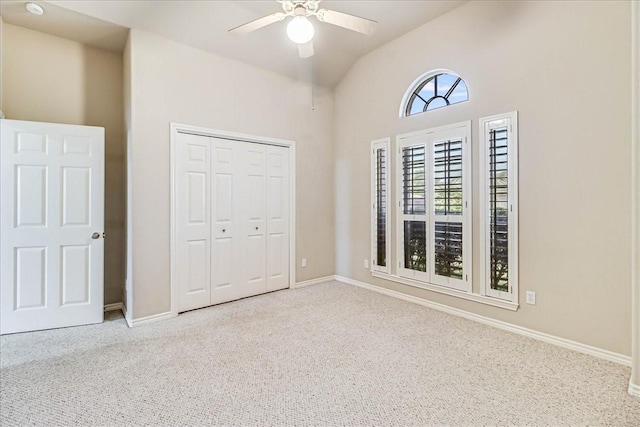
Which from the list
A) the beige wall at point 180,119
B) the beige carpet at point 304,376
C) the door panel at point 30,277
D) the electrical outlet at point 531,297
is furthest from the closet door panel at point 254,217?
the electrical outlet at point 531,297

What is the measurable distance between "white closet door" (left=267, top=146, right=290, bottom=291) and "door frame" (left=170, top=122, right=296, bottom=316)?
2.4 inches

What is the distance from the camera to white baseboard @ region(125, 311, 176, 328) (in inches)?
123

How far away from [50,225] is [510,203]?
15.0 feet

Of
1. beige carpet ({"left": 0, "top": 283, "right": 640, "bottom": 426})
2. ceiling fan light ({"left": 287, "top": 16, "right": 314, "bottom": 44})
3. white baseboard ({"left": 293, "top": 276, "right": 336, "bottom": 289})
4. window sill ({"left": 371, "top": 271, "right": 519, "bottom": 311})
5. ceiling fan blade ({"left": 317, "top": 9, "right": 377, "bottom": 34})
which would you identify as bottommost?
beige carpet ({"left": 0, "top": 283, "right": 640, "bottom": 426})

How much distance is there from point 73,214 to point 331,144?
3.49 m

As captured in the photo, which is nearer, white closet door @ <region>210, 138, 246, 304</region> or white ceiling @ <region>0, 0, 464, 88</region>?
white ceiling @ <region>0, 0, 464, 88</region>

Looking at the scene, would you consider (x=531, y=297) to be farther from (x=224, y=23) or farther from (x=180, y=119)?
(x=224, y=23)

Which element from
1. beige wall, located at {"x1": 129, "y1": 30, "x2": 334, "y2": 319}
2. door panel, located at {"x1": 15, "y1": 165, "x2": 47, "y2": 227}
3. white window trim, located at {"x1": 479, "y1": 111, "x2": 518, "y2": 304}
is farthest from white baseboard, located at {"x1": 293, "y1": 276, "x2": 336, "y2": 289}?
door panel, located at {"x1": 15, "y1": 165, "x2": 47, "y2": 227}

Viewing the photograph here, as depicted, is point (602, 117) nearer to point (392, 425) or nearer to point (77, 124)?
point (392, 425)

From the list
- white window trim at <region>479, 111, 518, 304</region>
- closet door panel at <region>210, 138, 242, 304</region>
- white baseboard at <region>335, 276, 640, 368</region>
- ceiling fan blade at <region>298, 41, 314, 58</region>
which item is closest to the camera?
white baseboard at <region>335, 276, 640, 368</region>

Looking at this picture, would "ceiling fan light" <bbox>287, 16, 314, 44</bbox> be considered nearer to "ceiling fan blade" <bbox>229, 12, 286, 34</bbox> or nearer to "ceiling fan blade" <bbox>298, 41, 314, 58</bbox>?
"ceiling fan blade" <bbox>229, 12, 286, 34</bbox>

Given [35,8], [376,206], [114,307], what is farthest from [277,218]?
[35,8]

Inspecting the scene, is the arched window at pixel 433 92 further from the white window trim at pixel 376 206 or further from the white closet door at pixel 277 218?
the white closet door at pixel 277 218

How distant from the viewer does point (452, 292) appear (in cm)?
343
